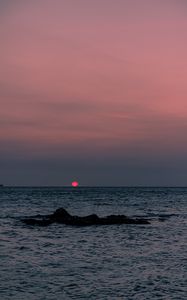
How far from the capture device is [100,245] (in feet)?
124

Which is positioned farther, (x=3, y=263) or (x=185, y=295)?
(x=3, y=263)

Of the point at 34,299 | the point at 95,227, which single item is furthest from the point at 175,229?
the point at 34,299

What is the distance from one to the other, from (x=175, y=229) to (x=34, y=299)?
34.4 meters

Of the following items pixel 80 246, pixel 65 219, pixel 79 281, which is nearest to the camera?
pixel 79 281

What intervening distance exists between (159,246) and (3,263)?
46.3 feet

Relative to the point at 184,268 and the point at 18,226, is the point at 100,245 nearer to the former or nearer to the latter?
the point at 184,268

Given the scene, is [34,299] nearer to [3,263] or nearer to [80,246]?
[3,263]

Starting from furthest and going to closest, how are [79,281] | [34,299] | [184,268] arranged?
[184,268], [79,281], [34,299]

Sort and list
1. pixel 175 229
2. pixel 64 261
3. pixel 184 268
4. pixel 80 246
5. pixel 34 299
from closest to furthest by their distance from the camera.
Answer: pixel 34 299 < pixel 184 268 < pixel 64 261 < pixel 80 246 < pixel 175 229

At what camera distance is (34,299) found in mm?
20078

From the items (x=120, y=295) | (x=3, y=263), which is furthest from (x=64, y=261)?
(x=120, y=295)

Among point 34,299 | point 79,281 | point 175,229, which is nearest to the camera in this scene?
point 34,299

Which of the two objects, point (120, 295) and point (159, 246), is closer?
point (120, 295)

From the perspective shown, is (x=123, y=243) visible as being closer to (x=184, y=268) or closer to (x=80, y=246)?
(x=80, y=246)
